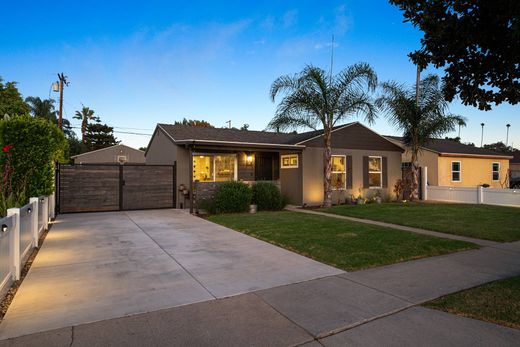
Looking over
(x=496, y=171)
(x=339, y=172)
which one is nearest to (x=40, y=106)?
(x=339, y=172)

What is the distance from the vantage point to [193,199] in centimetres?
1243

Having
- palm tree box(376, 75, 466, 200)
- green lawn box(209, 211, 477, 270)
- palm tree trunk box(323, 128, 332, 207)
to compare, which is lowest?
green lawn box(209, 211, 477, 270)

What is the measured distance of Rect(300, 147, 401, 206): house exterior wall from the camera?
46.3 ft

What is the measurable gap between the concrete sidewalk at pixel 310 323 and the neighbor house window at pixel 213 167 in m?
10.6

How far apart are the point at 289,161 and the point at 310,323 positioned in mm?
11952

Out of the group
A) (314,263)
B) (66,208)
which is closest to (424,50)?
(314,263)

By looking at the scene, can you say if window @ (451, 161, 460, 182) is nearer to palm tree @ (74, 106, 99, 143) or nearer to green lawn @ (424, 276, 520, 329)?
green lawn @ (424, 276, 520, 329)

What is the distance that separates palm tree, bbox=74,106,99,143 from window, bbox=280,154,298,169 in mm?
38975

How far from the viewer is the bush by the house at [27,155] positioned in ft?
24.4

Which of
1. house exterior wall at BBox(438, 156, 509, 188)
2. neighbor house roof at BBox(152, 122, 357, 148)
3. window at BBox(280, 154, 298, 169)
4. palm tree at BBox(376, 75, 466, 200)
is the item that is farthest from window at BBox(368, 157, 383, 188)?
house exterior wall at BBox(438, 156, 509, 188)

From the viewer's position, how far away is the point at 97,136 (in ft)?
141

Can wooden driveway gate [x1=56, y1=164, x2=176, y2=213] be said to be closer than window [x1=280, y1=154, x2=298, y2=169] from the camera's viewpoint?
Yes

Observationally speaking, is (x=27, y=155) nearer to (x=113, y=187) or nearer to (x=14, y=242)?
(x=14, y=242)

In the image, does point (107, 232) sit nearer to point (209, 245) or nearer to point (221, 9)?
point (209, 245)
